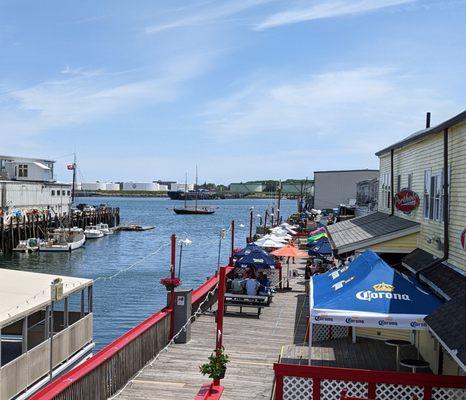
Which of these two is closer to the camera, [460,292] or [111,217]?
[460,292]

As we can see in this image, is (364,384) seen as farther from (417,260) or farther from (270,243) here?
(270,243)

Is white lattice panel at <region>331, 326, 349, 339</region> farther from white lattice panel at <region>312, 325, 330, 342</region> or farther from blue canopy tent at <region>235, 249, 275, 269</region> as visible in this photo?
blue canopy tent at <region>235, 249, 275, 269</region>

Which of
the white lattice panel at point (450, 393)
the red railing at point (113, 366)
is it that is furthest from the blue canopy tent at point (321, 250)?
the white lattice panel at point (450, 393)

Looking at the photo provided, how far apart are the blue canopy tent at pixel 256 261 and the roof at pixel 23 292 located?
8939 millimetres

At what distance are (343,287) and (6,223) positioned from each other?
6128 centimetres

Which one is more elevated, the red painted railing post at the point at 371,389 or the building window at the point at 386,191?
the building window at the point at 386,191

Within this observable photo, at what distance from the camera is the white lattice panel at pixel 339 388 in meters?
10.6

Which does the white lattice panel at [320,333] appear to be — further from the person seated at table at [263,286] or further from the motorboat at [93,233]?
the motorboat at [93,233]

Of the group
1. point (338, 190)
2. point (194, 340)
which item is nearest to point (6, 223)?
point (338, 190)

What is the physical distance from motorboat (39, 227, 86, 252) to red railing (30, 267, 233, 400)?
52.4m

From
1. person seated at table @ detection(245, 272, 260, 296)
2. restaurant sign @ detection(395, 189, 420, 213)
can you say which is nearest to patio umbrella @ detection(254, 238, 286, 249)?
person seated at table @ detection(245, 272, 260, 296)

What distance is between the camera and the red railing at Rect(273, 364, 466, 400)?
1021 cm

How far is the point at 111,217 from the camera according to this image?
4222 inches

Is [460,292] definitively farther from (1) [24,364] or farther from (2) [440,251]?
(1) [24,364]
